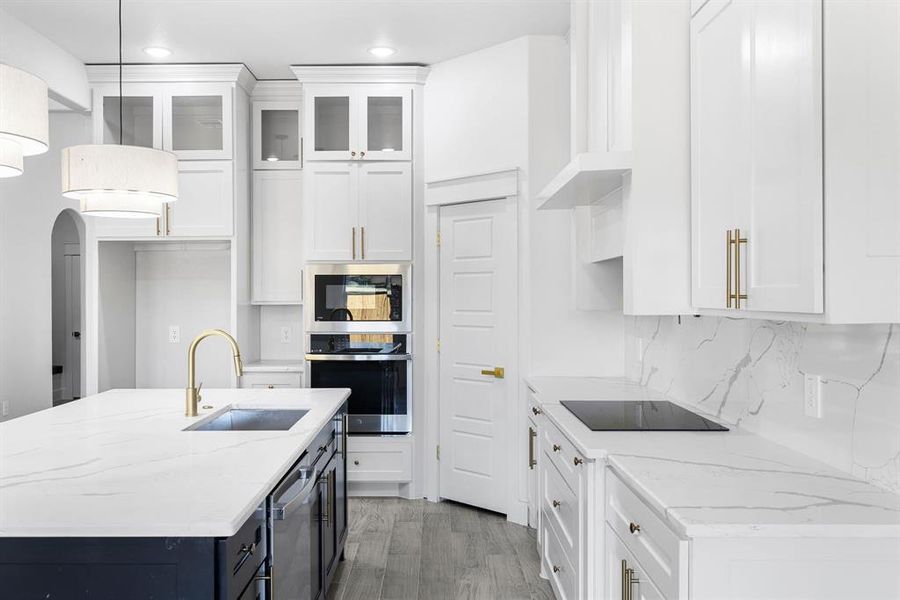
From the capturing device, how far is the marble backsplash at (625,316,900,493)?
149 centimetres

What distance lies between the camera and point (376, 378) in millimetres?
4129

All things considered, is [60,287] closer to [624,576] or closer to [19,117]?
[19,117]

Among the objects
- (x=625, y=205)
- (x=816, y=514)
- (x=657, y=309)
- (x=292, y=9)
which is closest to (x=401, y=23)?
(x=292, y=9)

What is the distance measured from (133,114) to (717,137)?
12.5 feet

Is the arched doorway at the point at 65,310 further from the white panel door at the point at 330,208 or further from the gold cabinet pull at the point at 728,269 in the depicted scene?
the gold cabinet pull at the point at 728,269

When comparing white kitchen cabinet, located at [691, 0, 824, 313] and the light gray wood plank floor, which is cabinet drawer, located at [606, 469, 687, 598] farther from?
the light gray wood plank floor

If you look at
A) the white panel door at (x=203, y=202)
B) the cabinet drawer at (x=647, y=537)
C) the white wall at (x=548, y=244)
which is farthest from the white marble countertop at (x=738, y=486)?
the white panel door at (x=203, y=202)

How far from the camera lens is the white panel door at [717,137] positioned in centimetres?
168

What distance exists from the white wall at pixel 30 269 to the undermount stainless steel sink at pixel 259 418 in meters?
2.13

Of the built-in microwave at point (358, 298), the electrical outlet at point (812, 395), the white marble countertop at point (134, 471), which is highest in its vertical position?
the built-in microwave at point (358, 298)

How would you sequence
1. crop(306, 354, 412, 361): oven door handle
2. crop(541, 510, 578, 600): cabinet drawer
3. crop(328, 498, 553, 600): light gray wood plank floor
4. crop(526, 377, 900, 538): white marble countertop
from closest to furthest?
crop(526, 377, 900, 538): white marble countertop
crop(541, 510, 578, 600): cabinet drawer
crop(328, 498, 553, 600): light gray wood plank floor
crop(306, 354, 412, 361): oven door handle

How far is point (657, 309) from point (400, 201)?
2.42 m

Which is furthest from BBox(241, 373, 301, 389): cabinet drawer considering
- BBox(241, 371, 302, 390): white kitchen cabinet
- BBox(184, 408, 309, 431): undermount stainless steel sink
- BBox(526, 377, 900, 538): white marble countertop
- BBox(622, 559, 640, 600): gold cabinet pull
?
BBox(622, 559, 640, 600): gold cabinet pull

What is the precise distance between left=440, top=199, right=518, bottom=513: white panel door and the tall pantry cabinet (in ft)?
6.85
